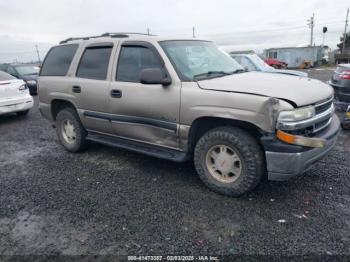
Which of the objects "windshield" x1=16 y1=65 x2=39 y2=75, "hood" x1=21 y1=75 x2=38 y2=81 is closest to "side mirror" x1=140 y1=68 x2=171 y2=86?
"hood" x1=21 y1=75 x2=38 y2=81

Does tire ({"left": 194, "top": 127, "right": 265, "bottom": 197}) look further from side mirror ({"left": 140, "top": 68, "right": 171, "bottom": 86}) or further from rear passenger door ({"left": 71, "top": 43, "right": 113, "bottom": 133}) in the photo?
rear passenger door ({"left": 71, "top": 43, "right": 113, "bottom": 133})

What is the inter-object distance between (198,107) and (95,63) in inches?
81.7

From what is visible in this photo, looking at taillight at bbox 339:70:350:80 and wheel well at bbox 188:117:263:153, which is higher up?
taillight at bbox 339:70:350:80

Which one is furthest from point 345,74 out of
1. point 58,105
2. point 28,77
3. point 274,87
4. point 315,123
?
point 28,77

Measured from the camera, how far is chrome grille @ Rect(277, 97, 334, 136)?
2.85 m

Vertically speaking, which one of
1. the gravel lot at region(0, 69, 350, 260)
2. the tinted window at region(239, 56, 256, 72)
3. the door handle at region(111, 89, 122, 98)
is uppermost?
the tinted window at region(239, 56, 256, 72)

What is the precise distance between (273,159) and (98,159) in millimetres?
3043

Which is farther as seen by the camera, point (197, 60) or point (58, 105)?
point (58, 105)

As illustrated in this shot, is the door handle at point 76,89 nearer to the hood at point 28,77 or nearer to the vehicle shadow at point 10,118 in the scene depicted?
the vehicle shadow at point 10,118

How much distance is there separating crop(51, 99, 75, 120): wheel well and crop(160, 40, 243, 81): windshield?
226cm

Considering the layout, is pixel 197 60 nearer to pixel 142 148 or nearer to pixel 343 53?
pixel 142 148

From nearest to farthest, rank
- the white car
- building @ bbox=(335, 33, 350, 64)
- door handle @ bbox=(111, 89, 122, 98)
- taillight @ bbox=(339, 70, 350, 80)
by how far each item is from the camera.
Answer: door handle @ bbox=(111, 89, 122, 98)
taillight @ bbox=(339, 70, 350, 80)
the white car
building @ bbox=(335, 33, 350, 64)

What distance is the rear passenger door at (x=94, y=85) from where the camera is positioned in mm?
4305

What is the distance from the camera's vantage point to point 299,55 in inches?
1378
